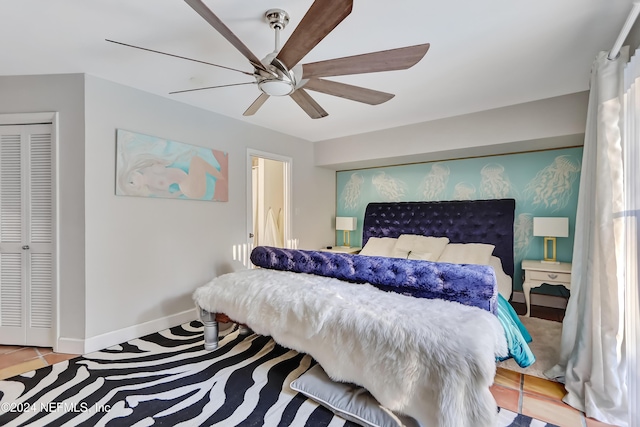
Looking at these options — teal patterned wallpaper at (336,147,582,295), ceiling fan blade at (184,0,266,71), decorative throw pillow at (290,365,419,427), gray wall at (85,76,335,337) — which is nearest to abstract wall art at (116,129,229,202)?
gray wall at (85,76,335,337)

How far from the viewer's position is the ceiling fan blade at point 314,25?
1282mm

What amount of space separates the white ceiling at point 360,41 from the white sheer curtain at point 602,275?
44 cm

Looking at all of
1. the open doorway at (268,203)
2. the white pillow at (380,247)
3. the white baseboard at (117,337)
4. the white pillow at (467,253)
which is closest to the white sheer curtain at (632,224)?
the white pillow at (467,253)

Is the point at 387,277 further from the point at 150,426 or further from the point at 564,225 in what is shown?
the point at 564,225

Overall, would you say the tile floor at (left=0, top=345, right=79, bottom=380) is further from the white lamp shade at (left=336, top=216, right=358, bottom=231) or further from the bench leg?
the white lamp shade at (left=336, top=216, right=358, bottom=231)

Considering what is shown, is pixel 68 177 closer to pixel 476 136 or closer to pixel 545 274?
pixel 476 136

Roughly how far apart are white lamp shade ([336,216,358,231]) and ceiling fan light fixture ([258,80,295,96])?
329 centimetres

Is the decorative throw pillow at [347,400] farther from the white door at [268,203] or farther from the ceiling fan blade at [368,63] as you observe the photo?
the white door at [268,203]

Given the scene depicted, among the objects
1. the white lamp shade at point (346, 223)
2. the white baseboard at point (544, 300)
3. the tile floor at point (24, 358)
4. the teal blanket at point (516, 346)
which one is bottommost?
the tile floor at point (24, 358)

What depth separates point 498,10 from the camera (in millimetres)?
1788

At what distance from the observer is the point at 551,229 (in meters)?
3.30

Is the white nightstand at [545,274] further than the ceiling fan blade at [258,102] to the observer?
Yes

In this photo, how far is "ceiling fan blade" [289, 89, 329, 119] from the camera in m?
2.10

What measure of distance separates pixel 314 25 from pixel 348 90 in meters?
0.67
